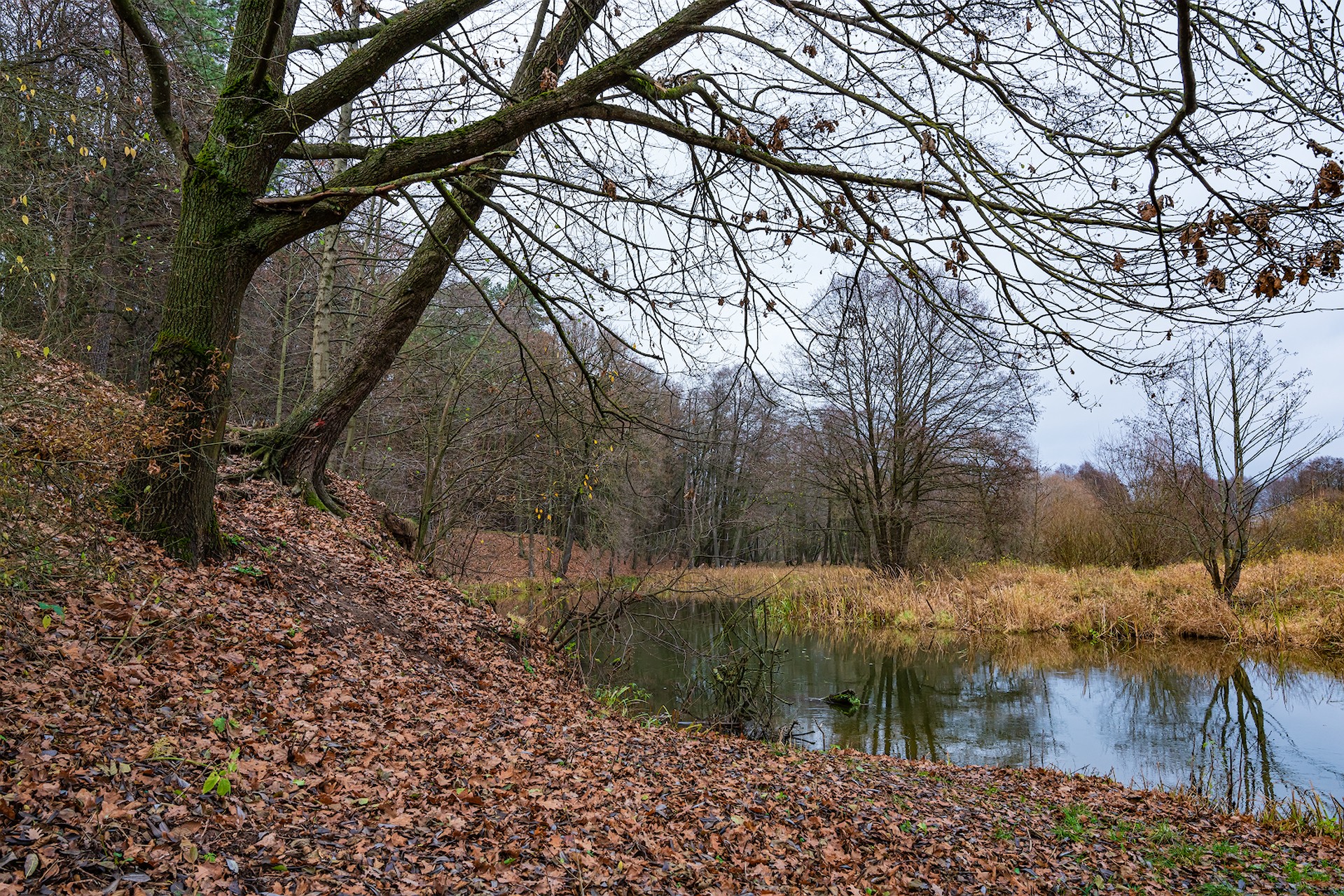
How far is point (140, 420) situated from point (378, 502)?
5897 mm

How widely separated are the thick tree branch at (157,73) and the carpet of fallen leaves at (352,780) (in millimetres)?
1725

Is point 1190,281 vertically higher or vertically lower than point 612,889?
higher

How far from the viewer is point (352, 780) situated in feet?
11.6

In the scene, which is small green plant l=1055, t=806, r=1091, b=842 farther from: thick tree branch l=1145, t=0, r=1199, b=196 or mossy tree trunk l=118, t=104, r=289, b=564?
mossy tree trunk l=118, t=104, r=289, b=564

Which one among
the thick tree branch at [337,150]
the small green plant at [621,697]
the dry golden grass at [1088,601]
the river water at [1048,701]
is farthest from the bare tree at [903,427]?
the thick tree branch at [337,150]

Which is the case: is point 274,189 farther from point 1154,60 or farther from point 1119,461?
point 1119,461

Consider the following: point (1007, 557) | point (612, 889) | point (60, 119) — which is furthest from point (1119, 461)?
point (60, 119)

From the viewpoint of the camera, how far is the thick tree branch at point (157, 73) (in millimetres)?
4160

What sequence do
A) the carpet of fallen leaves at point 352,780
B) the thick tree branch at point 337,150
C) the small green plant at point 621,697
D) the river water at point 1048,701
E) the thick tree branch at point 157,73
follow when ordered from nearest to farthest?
the carpet of fallen leaves at point 352,780 → the thick tree branch at point 157,73 → the thick tree branch at point 337,150 → the small green plant at point 621,697 → the river water at point 1048,701

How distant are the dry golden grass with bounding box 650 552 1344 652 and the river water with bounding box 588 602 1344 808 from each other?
0.65m

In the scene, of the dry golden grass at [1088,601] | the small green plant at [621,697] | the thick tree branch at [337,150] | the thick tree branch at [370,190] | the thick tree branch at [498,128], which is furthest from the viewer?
the dry golden grass at [1088,601]

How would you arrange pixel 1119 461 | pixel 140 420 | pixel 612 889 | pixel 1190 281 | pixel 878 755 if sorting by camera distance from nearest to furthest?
pixel 612 889 < pixel 1190 281 < pixel 140 420 < pixel 878 755 < pixel 1119 461

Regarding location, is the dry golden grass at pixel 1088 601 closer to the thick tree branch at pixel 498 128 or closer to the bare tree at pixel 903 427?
the bare tree at pixel 903 427

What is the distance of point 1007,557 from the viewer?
20.8 meters
